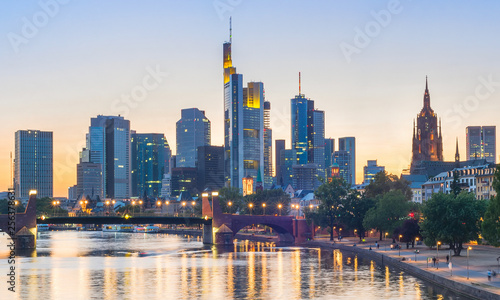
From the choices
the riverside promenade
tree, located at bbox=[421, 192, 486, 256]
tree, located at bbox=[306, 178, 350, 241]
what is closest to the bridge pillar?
tree, located at bbox=[306, 178, 350, 241]

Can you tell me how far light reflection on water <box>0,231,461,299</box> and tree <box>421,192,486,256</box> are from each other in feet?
34.0

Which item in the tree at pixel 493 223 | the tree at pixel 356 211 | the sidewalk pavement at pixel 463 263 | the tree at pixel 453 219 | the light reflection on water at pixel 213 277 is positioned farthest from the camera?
the tree at pixel 356 211

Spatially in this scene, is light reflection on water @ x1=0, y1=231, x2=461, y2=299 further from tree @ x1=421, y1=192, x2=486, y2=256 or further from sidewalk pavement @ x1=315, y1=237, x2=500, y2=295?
tree @ x1=421, y1=192, x2=486, y2=256

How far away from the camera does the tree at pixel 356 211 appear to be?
577ft

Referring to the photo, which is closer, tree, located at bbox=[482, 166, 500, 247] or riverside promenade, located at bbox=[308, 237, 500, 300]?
riverside promenade, located at bbox=[308, 237, 500, 300]

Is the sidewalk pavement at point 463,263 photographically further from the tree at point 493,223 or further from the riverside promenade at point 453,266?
the tree at point 493,223

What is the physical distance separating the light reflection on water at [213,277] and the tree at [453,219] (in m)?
10.4

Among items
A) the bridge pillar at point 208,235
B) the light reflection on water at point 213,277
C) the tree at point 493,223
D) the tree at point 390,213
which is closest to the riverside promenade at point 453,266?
the light reflection on water at point 213,277

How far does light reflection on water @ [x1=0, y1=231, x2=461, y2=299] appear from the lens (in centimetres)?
8694

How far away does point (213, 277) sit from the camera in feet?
342

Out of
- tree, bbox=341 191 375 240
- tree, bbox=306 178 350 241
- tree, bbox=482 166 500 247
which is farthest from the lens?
tree, bbox=306 178 350 241

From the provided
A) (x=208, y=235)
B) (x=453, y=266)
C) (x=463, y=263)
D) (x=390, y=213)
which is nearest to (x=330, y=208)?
(x=390, y=213)

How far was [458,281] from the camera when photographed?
81.2m

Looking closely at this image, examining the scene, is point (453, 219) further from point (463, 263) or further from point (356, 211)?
point (356, 211)
